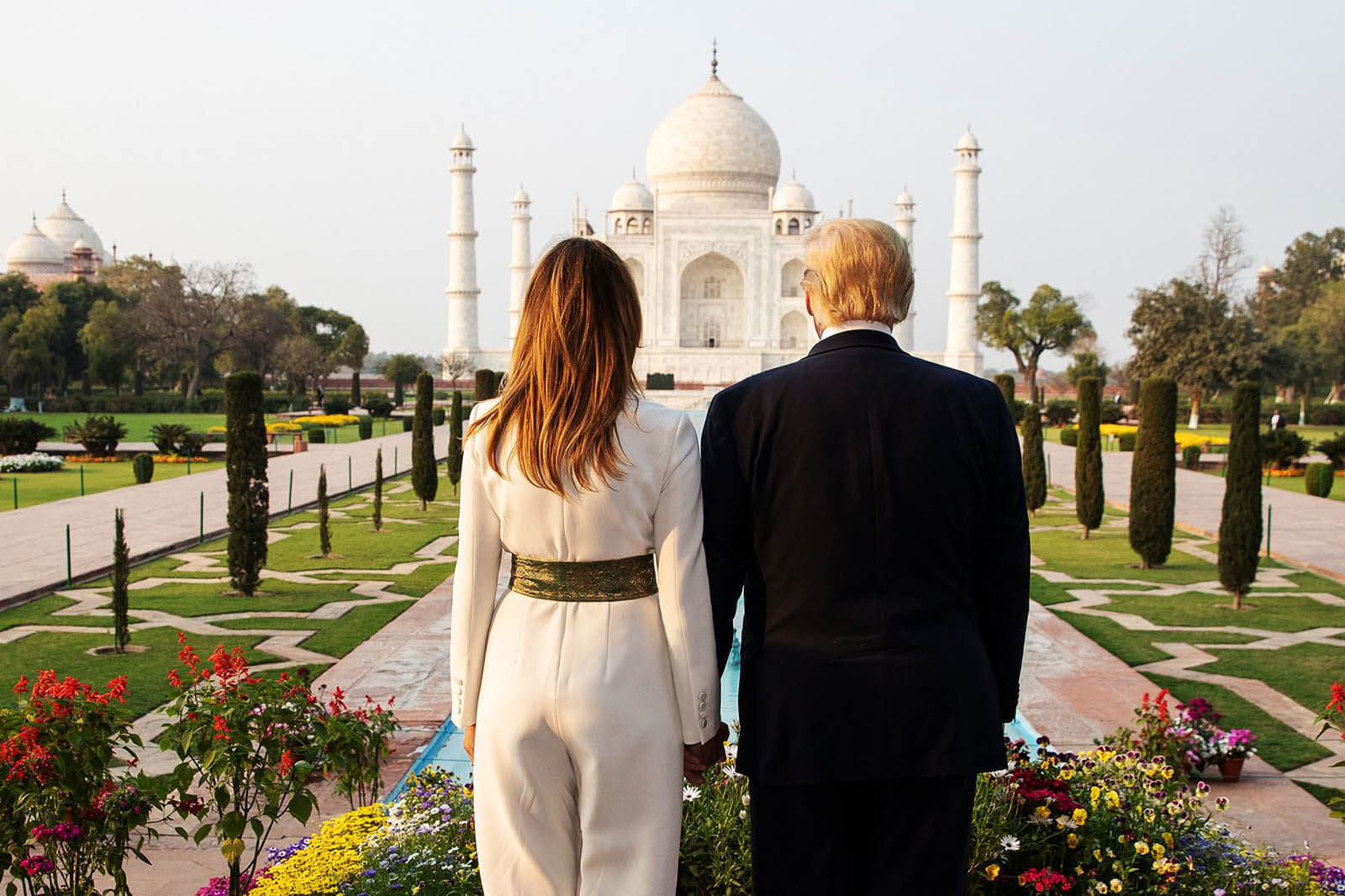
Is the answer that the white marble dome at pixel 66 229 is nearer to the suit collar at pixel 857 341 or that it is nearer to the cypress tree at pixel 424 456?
the cypress tree at pixel 424 456

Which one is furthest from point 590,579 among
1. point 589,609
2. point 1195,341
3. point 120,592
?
point 1195,341

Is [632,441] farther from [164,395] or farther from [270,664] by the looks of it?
[164,395]

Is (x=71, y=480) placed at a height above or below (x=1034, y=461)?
below

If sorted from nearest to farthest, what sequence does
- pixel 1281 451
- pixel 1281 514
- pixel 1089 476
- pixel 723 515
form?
pixel 723 515 < pixel 1089 476 < pixel 1281 514 < pixel 1281 451

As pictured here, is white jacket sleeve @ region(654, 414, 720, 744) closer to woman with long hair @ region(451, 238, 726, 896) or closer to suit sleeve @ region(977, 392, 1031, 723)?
woman with long hair @ region(451, 238, 726, 896)

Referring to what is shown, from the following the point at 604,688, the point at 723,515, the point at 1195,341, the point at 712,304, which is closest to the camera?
the point at 604,688

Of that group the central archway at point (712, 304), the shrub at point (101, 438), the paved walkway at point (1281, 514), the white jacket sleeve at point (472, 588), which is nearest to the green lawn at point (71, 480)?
the shrub at point (101, 438)

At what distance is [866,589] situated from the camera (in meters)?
2.06

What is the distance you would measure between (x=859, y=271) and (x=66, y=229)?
68974mm

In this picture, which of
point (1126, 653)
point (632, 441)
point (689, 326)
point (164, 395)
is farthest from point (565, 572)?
point (689, 326)

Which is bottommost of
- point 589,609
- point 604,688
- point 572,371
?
point 604,688

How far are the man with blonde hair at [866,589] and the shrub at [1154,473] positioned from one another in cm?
822

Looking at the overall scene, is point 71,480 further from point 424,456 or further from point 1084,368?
point 1084,368

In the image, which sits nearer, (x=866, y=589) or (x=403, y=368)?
(x=866, y=589)
